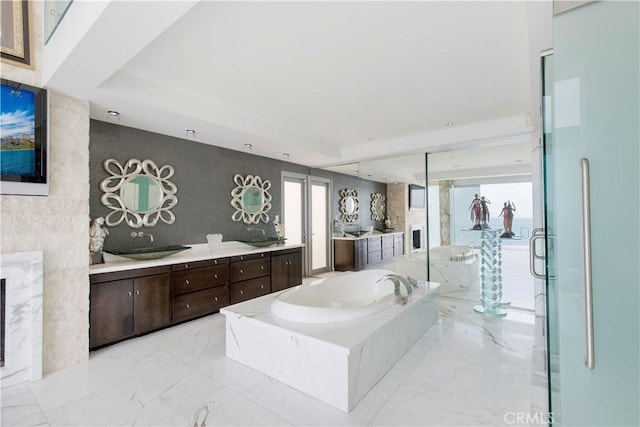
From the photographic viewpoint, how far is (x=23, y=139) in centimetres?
212

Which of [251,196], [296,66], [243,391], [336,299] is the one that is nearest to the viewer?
[243,391]

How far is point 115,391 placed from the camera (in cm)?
202

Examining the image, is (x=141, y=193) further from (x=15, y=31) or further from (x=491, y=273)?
(x=491, y=273)

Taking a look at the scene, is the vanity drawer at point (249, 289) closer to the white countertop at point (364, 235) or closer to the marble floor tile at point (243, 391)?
the marble floor tile at point (243, 391)

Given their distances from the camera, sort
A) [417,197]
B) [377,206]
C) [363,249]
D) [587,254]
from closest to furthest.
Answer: [587,254]
[417,197]
[363,249]
[377,206]

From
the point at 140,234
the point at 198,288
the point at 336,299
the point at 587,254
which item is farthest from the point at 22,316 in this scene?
the point at 587,254

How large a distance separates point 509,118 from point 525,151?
2.03 feet

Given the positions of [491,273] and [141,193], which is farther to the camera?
[491,273]

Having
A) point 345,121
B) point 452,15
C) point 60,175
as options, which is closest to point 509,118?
point 345,121

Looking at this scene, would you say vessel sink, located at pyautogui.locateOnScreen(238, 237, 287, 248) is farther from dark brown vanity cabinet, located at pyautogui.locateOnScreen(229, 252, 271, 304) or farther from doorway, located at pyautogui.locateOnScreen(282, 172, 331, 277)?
doorway, located at pyautogui.locateOnScreen(282, 172, 331, 277)

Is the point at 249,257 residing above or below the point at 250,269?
above

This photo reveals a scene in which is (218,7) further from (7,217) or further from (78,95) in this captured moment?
(7,217)

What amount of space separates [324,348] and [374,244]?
186 inches

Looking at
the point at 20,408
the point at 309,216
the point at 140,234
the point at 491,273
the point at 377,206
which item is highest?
the point at 377,206
